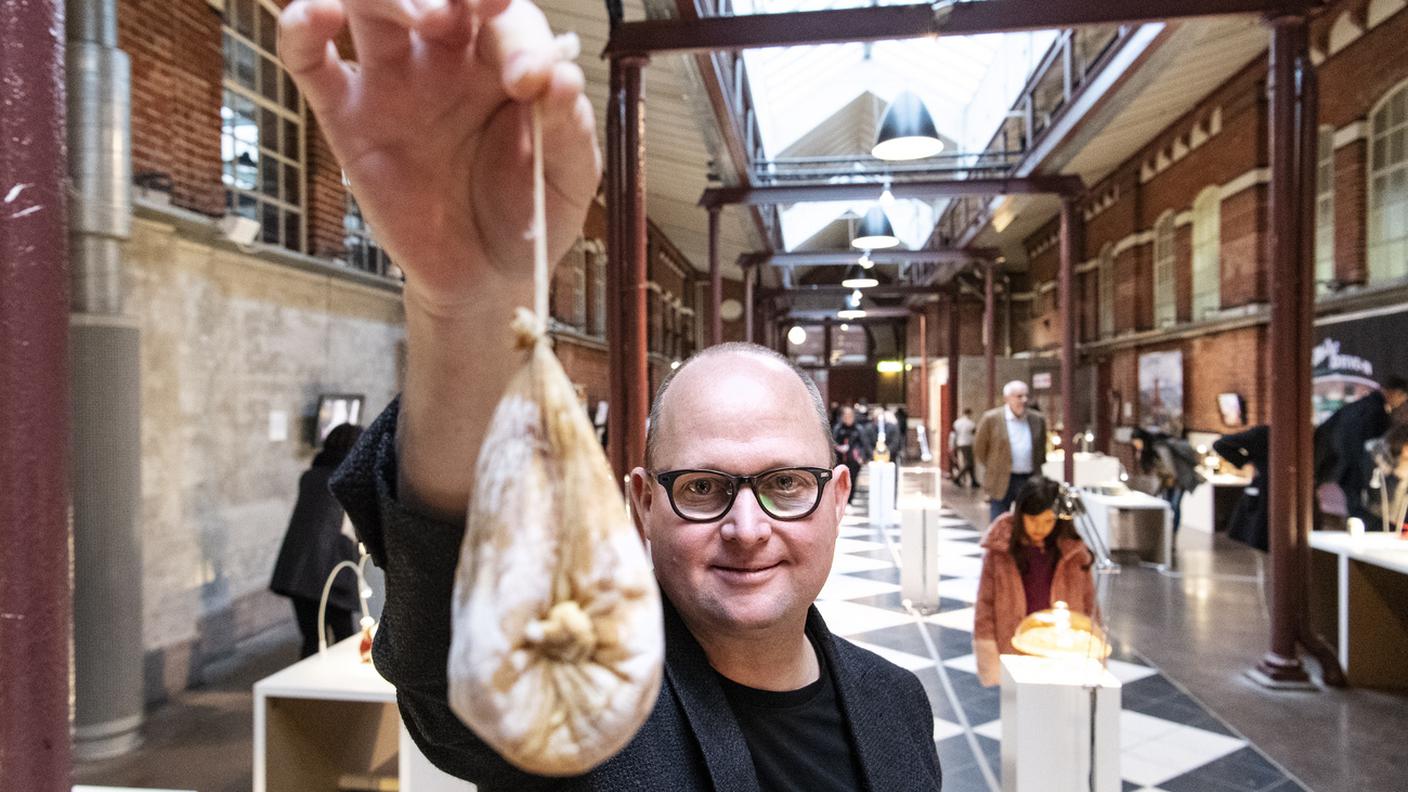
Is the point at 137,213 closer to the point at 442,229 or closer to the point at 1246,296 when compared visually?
the point at 442,229

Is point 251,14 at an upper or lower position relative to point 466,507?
upper

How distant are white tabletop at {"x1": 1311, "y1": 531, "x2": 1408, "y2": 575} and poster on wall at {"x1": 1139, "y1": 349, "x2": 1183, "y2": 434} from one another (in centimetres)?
849

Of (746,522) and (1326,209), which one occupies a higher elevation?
(1326,209)

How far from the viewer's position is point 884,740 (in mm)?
1296

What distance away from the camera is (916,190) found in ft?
37.1

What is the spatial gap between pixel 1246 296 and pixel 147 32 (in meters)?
12.5

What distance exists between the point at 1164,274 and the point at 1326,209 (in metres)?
4.98

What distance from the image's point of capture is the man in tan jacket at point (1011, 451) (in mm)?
8125

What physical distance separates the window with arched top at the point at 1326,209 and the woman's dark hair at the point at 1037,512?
7959mm

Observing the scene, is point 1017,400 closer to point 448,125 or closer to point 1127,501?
point 1127,501

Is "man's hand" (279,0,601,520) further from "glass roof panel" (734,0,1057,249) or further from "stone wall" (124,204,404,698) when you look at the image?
"glass roof panel" (734,0,1057,249)

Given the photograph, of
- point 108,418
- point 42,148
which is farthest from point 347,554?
point 42,148

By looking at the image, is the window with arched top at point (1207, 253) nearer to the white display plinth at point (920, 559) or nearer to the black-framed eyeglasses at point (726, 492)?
the white display plinth at point (920, 559)

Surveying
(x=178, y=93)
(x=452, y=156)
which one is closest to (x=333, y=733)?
(x=452, y=156)
